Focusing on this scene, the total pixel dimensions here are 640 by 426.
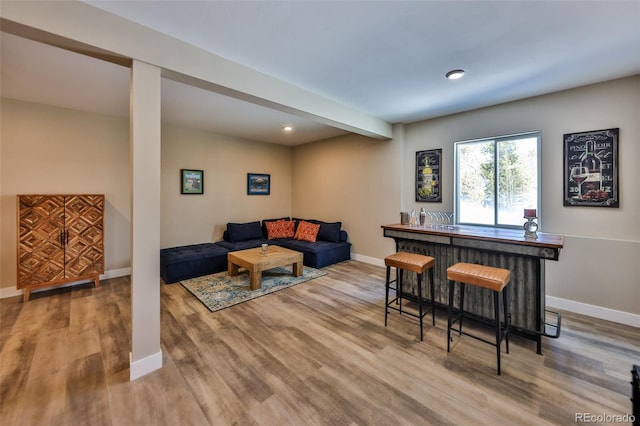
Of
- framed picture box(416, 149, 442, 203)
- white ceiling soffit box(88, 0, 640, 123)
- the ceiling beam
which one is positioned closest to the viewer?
the ceiling beam

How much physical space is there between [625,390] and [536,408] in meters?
0.78

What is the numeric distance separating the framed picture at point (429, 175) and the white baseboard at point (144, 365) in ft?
13.7

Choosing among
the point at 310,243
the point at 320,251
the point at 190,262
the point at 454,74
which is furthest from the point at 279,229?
the point at 454,74

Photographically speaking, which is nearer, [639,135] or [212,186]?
[639,135]

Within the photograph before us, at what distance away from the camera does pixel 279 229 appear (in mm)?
5996

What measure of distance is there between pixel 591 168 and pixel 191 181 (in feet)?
20.1

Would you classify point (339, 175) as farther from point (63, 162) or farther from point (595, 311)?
point (63, 162)

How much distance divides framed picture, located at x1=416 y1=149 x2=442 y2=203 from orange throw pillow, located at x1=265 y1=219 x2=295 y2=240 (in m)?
3.02

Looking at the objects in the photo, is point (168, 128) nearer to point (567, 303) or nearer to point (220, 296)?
point (220, 296)

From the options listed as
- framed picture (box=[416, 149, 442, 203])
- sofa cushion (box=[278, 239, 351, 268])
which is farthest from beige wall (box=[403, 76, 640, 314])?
sofa cushion (box=[278, 239, 351, 268])

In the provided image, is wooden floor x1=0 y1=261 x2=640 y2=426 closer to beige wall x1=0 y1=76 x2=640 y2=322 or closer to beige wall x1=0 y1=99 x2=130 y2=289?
beige wall x1=0 y1=76 x2=640 y2=322

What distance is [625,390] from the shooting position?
71.4 inches

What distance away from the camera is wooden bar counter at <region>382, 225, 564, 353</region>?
224 centimetres

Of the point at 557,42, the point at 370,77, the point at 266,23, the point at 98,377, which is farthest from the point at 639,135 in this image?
the point at 98,377
